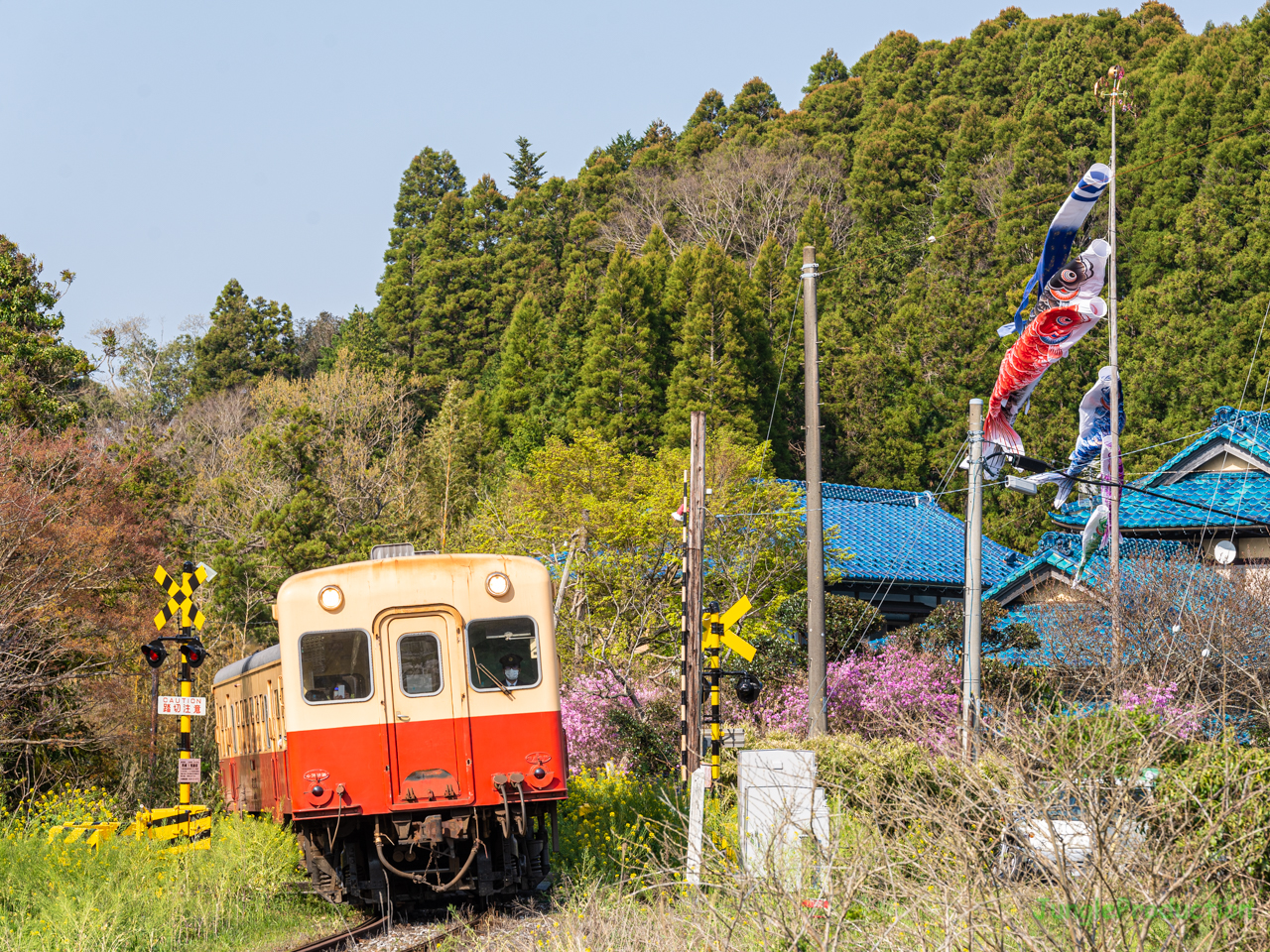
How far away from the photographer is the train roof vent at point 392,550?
37.8 feet

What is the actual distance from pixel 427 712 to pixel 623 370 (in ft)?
96.5

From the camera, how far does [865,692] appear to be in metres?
19.3

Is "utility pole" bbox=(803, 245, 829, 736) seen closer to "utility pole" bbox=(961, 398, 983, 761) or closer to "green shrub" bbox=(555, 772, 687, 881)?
"utility pole" bbox=(961, 398, 983, 761)

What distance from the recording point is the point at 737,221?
54125mm

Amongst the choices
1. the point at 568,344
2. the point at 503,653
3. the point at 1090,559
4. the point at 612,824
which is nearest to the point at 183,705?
the point at 503,653

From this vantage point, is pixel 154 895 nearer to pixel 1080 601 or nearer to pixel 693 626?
pixel 693 626

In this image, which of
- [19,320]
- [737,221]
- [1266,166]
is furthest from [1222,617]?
[737,221]

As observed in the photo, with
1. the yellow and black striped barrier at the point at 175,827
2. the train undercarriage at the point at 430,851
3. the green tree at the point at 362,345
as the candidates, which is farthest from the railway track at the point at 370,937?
the green tree at the point at 362,345

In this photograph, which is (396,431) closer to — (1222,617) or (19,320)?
(19,320)

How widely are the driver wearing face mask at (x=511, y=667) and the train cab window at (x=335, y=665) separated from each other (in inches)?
43.8

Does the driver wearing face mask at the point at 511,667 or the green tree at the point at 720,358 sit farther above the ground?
the green tree at the point at 720,358

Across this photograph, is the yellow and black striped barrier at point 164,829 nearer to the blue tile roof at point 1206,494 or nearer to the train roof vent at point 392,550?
the train roof vent at point 392,550

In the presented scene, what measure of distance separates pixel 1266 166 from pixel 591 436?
23.3 m

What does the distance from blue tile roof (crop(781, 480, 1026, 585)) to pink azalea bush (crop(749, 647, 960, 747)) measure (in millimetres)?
5543
